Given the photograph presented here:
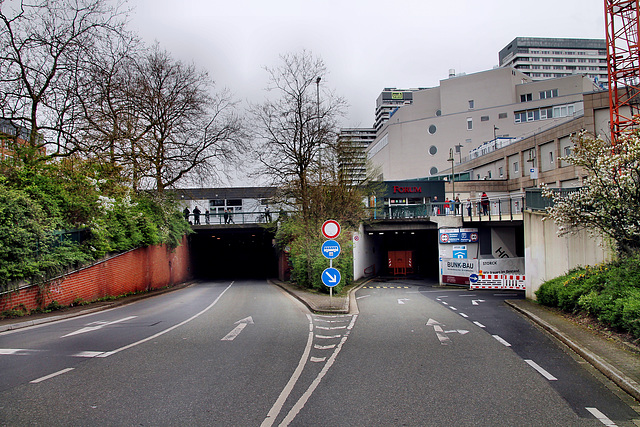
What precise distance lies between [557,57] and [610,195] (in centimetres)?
16025

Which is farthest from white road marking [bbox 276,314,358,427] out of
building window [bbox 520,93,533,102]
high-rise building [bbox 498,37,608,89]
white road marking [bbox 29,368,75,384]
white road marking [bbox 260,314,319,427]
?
high-rise building [bbox 498,37,608,89]

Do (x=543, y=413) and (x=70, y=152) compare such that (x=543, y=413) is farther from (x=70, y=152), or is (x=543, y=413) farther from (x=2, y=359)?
(x=70, y=152)

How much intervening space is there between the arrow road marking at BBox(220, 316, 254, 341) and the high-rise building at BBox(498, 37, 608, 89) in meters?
155

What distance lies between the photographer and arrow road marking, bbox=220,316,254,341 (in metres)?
11.0

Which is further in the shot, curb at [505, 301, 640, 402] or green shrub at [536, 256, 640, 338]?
green shrub at [536, 256, 640, 338]

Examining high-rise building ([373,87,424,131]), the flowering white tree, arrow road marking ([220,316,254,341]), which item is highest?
high-rise building ([373,87,424,131])

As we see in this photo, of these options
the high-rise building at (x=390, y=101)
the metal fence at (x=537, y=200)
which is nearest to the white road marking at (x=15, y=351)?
the metal fence at (x=537, y=200)

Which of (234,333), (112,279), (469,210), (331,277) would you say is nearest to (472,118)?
(469,210)

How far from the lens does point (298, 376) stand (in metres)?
7.50

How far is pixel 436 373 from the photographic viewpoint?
7.68 meters

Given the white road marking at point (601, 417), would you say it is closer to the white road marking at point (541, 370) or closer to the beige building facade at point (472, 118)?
the white road marking at point (541, 370)

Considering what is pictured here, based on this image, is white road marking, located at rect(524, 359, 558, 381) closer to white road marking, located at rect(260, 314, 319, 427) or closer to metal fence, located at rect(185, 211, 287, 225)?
white road marking, located at rect(260, 314, 319, 427)

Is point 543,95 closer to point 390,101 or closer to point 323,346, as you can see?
point 323,346

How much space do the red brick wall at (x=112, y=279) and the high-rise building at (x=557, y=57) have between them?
14279 cm
